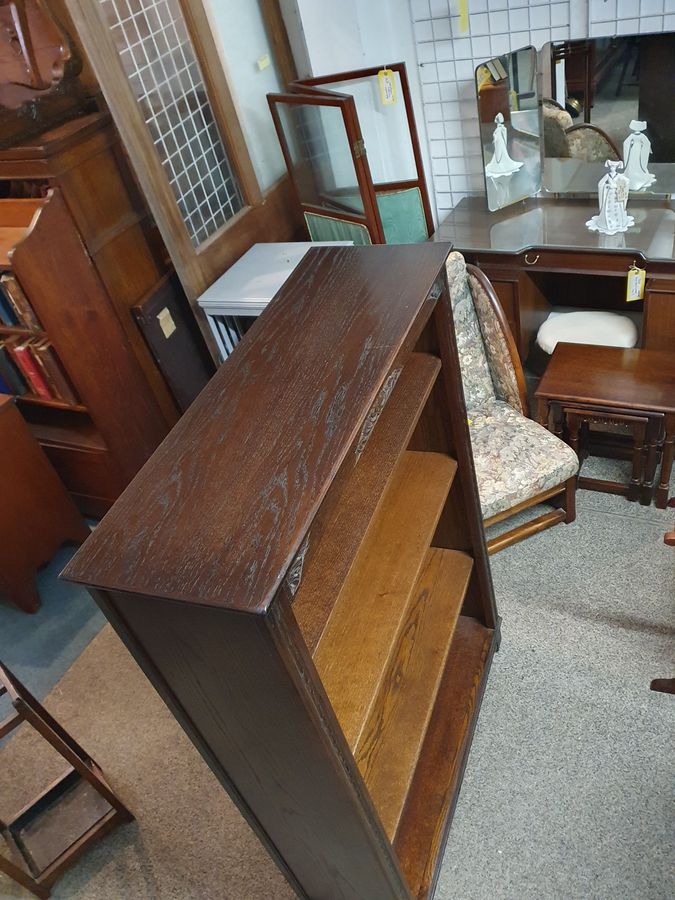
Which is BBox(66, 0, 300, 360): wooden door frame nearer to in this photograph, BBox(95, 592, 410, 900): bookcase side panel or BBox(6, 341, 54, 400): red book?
BBox(6, 341, 54, 400): red book

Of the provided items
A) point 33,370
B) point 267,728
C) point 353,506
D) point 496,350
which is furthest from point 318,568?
point 33,370

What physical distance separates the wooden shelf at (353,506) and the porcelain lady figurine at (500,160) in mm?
1755

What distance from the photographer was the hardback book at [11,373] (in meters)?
2.72

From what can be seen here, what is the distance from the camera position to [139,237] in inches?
106

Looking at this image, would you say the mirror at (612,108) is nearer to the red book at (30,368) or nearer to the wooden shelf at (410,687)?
the wooden shelf at (410,687)

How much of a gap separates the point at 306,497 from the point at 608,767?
56.1 inches

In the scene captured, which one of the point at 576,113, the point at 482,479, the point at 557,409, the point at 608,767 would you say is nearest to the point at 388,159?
the point at 576,113

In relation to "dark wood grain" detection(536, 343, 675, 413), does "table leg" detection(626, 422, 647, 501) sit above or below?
below

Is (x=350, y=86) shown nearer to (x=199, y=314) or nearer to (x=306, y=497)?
(x=199, y=314)

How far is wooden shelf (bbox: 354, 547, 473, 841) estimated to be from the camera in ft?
5.03

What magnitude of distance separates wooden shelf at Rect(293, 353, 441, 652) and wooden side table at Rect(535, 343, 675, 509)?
1.07 metres

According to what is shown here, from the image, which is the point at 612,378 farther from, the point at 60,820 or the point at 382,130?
the point at 60,820

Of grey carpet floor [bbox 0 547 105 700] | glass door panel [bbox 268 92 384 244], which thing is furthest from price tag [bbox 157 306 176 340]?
grey carpet floor [bbox 0 547 105 700]

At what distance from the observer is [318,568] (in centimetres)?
117
